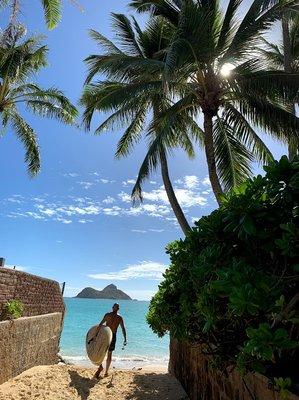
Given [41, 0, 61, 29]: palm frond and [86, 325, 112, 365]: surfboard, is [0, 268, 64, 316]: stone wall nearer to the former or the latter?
[86, 325, 112, 365]: surfboard

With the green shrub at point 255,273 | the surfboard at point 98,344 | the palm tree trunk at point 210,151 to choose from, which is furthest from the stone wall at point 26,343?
the palm tree trunk at point 210,151

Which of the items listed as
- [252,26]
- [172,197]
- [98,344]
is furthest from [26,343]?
[252,26]

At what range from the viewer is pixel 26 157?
16.0 m

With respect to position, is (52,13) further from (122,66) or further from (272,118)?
(272,118)

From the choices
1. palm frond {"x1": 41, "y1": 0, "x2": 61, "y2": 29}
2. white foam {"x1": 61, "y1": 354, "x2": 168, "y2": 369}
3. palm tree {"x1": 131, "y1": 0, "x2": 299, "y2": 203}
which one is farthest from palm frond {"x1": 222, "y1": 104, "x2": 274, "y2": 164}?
white foam {"x1": 61, "y1": 354, "x2": 168, "y2": 369}

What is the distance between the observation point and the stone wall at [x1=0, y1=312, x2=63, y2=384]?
25.8 feet

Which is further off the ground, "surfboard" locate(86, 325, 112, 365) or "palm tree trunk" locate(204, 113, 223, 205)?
"palm tree trunk" locate(204, 113, 223, 205)

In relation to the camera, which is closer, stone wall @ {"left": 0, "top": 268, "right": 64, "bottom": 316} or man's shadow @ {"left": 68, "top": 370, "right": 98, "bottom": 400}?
man's shadow @ {"left": 68, "top": 370, "right": 98, "bottom": 400}

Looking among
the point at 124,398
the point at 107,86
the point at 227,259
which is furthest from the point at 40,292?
the point at 227,259

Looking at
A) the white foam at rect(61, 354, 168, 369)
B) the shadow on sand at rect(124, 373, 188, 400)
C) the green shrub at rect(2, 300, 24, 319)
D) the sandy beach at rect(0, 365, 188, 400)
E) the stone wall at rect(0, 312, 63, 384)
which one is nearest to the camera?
the sandy beach at rect(0, 365, 188, 400)

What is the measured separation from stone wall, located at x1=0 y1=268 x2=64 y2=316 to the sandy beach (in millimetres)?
1577

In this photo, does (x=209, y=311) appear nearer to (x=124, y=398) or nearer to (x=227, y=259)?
(x=227, y=259)

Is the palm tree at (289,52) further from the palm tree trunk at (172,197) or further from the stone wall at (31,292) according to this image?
the stone wall at (31,292)

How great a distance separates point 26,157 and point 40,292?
6569mm
